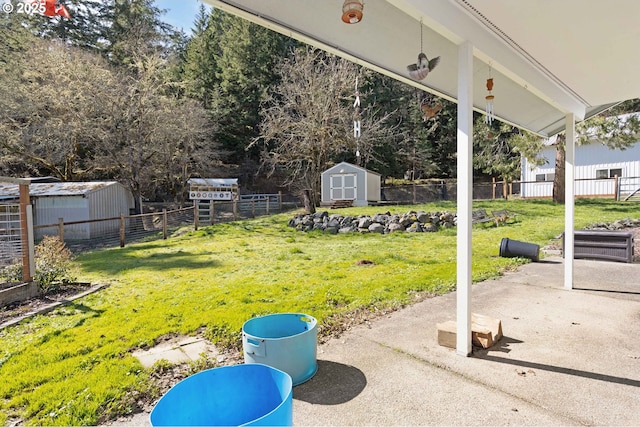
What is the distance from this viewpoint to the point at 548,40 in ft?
9.77

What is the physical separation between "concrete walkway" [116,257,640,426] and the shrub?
14.5ft

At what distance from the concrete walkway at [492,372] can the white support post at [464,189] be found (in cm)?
25

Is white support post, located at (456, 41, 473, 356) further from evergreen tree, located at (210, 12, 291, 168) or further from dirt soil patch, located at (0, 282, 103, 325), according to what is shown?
evergreen tree, located at (210, 12, 291, 168)

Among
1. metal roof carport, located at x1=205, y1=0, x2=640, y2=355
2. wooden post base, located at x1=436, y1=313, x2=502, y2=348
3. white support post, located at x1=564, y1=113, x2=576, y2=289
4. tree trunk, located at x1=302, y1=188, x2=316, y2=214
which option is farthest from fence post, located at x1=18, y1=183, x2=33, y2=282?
tree trunk, located at x1=302, y1=188, x2=316, y2=214

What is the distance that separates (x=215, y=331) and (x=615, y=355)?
3.48 m

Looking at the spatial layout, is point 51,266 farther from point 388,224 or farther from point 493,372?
point 388,224

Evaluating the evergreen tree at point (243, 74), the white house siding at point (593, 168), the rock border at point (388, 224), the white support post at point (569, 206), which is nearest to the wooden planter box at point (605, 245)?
the white support post at point (569, 206)

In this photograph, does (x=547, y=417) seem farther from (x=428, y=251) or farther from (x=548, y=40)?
(x=428, y=251)

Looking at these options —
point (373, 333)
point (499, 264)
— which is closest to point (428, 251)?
point (499, 264)

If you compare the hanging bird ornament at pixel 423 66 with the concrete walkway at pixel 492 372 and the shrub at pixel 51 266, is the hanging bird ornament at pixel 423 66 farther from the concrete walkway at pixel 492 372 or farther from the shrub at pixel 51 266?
the shrub at pixel 51 266

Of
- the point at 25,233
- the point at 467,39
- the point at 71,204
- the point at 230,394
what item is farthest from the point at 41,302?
the point at 71,204

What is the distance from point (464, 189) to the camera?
2.81 m

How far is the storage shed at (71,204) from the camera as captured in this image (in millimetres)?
14195

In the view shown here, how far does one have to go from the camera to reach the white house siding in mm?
16812
